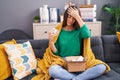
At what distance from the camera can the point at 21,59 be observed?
2.31m

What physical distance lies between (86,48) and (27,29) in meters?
1.84

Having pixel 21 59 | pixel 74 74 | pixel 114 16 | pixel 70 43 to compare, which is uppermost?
pixel 114 16

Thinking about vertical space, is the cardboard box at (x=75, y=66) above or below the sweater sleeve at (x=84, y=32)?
below

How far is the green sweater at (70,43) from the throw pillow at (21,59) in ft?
0.95

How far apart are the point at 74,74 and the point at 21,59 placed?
583mm

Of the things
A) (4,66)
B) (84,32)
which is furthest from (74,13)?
(4,66)

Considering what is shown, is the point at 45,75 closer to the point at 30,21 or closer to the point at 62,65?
the point at 62,65

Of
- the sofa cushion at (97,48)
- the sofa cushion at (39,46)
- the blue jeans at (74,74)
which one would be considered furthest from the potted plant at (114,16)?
the blue jeans at (74,74)

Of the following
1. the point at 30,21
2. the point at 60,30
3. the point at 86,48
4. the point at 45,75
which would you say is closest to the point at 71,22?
the point at 60,30

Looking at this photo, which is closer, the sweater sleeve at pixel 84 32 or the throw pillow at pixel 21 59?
the throw pillow at pixel 21 59

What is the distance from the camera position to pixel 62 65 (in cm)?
230

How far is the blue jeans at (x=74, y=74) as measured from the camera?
2.15 m

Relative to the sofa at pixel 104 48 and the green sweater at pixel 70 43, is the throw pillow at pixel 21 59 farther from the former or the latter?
the green sweater at pixel 70 43

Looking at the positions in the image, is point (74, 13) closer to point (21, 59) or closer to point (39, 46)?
point (39, 46)
